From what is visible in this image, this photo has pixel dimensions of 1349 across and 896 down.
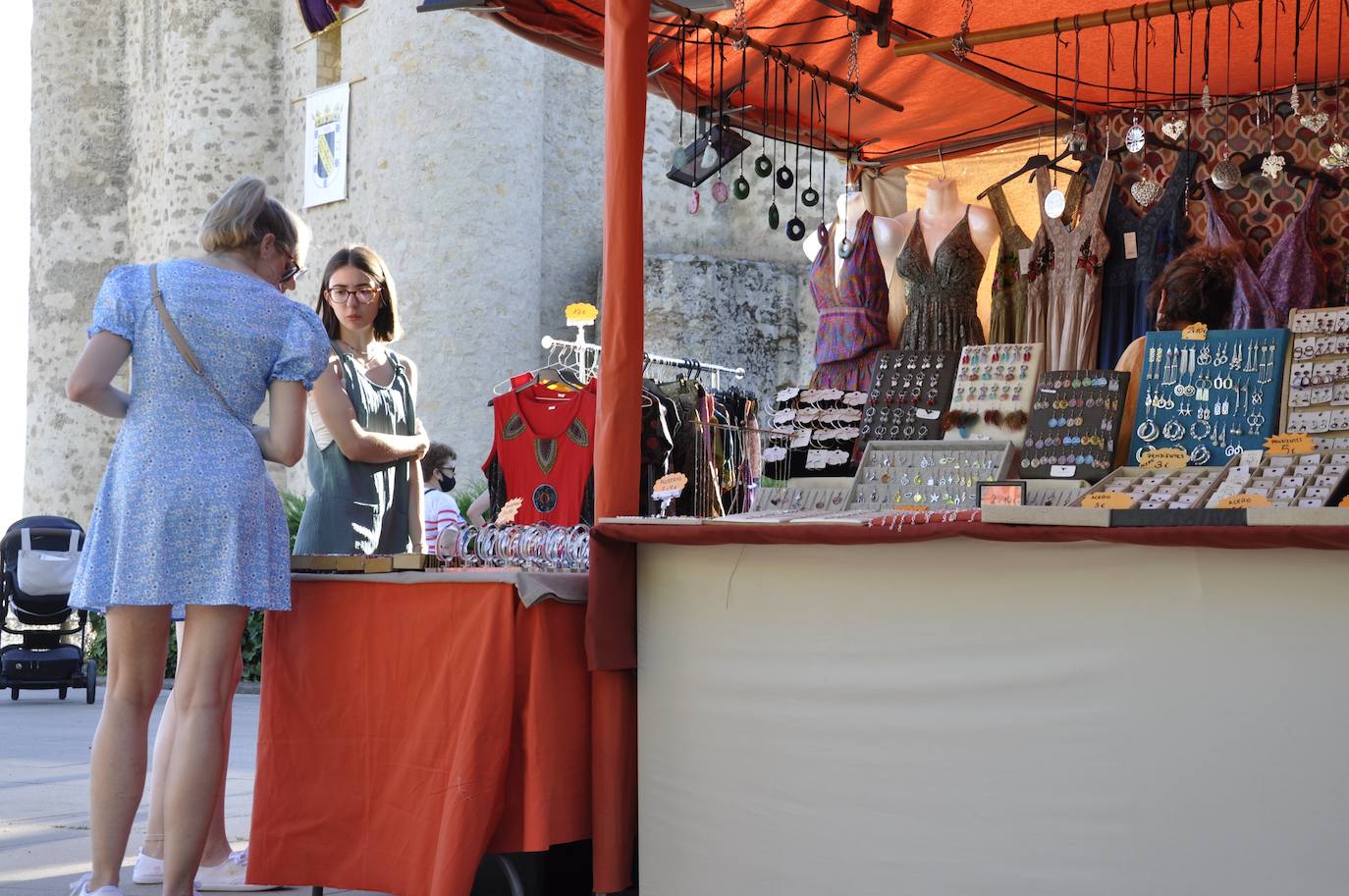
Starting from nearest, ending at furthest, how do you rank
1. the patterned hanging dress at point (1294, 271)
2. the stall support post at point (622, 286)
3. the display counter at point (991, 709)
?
the display counter at point (991, 709), the stall support post at point (622, 286), the patterned hanging dress at point (1294, 271)

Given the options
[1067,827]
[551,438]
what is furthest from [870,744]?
[551,438]

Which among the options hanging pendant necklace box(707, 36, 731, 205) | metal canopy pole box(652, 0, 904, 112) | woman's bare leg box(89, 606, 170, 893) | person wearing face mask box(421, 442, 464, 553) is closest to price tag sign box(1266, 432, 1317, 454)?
metal canopy pole box(652, 0, 904, 112)

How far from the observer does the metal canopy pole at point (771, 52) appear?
4543mm

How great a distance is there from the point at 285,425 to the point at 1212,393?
7.15ft

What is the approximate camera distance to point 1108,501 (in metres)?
2.79

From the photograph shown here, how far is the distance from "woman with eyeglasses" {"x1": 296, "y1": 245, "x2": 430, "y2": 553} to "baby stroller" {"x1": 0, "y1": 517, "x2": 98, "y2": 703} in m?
5.83

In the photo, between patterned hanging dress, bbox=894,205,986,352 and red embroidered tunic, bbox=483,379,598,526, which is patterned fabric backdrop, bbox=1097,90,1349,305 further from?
red embroidered tunic, bbox=483,379,598,526

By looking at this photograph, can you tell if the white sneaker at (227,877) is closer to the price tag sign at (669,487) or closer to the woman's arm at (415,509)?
the woman's arm at (415,509)

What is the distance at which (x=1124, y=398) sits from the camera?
364 centimetres

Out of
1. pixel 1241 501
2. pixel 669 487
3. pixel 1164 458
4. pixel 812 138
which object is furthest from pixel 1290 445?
pixel 812 138

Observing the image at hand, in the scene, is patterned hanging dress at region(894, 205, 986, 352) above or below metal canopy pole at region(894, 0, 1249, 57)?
below

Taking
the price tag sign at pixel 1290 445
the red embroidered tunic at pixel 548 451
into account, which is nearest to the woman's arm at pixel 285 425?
the red embroidered tunic at pixel 548 451

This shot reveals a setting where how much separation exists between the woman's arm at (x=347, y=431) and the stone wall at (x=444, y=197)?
35.5 ft

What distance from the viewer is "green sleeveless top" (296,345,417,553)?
3.68m
